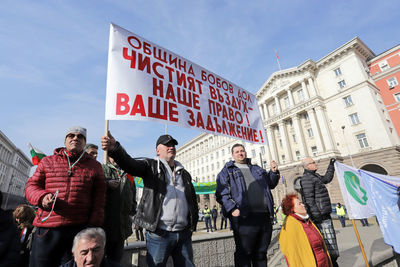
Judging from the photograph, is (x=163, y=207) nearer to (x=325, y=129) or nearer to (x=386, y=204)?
(x=386, y=204)

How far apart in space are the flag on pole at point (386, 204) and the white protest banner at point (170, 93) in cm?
242

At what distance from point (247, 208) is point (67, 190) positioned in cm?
216

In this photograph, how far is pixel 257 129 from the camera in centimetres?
474

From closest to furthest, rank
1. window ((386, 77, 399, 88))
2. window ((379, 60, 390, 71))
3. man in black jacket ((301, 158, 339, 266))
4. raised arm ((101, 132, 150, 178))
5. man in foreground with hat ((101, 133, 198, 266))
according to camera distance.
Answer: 1. raised arm ((101, 132, 150, 178))
2. man in foreground with hat ((101, 133, 198, 266))
3. man in black jacket ((301, 158, 339, 266))
4. window ((386, 77, 399, 88))
5. window ((379, 60, 390, 71))

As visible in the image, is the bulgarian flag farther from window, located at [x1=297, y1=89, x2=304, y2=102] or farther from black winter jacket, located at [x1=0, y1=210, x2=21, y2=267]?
window, located at [x1=297, y1=89, x2=304, y2=102]

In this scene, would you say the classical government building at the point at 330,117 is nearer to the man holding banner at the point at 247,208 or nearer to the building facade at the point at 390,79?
the building facade at the point at 390,79

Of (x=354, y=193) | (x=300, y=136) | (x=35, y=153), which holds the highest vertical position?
(x=300, y=136)

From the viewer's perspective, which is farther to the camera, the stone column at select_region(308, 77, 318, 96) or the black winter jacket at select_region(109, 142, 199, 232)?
the stone column at select_region(308, 77, 318, 96)

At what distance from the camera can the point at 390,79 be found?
87.2ft

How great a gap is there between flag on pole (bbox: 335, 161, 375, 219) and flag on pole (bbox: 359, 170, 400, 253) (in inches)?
5.8

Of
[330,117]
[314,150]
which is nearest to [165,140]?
[314,150]

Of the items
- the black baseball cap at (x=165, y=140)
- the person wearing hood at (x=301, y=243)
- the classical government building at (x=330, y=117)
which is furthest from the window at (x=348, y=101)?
the black baseball cap at (x=165, y=140)

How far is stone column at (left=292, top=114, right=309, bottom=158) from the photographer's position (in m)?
29.8

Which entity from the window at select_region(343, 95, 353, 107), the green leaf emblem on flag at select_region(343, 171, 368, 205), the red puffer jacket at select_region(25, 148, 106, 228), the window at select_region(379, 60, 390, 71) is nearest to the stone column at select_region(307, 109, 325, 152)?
the window at select_region(343, 95, 353, 107)
